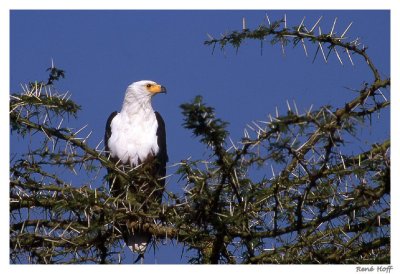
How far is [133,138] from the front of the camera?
6703mm

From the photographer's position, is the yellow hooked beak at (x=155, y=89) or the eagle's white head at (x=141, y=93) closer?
the eagle's white head at (x=141, y=93)

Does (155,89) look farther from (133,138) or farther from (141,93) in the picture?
(133,138)

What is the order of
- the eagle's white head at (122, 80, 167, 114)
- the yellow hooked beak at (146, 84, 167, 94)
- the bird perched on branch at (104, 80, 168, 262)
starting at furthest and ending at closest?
the yellow hooked beak at (146, 84, 167, 94) → the eagle's white head at (122, 80, 167, 114) → the bird perched on branch at (104, 80, 168, 262)

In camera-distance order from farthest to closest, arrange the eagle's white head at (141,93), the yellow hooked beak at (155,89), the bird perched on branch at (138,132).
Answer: the yellow hooked beak at (155,89), the eagle's white head at (141,93), the bird perched on branch at (138,132)

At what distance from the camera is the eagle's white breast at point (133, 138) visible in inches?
261

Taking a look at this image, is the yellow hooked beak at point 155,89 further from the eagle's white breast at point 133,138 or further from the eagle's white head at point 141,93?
the eagle's white breast at point 133,138

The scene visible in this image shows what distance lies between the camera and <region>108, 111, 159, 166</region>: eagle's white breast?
21.7 feet

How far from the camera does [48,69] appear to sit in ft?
16.1

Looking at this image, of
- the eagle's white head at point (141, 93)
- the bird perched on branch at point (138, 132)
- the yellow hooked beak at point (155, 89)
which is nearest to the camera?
the bird perched on branch at point (138, 132)

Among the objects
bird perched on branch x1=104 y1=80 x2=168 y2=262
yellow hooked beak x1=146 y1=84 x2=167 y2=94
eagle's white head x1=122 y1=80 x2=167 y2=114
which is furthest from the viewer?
yellow hooked beak x1=146 y1=84 x2=167 y2=94

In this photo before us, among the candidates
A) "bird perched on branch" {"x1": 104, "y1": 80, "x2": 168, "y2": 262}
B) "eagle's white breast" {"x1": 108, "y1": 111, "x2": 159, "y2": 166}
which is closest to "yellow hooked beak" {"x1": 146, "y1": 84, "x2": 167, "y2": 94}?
"bird perched on branch" {"x1": 104, "y1": 80, "x2": 168, "y2": 262}

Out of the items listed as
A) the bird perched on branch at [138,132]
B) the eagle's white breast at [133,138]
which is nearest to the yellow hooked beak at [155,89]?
the bird perched on branch at [138,132]

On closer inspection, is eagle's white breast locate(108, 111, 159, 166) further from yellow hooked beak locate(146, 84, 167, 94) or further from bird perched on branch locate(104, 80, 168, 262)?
yellow hooked beak locate(146, 84, 167, 94)

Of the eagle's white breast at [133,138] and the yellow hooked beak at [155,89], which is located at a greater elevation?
the yellow hooked beak at [155,89]
